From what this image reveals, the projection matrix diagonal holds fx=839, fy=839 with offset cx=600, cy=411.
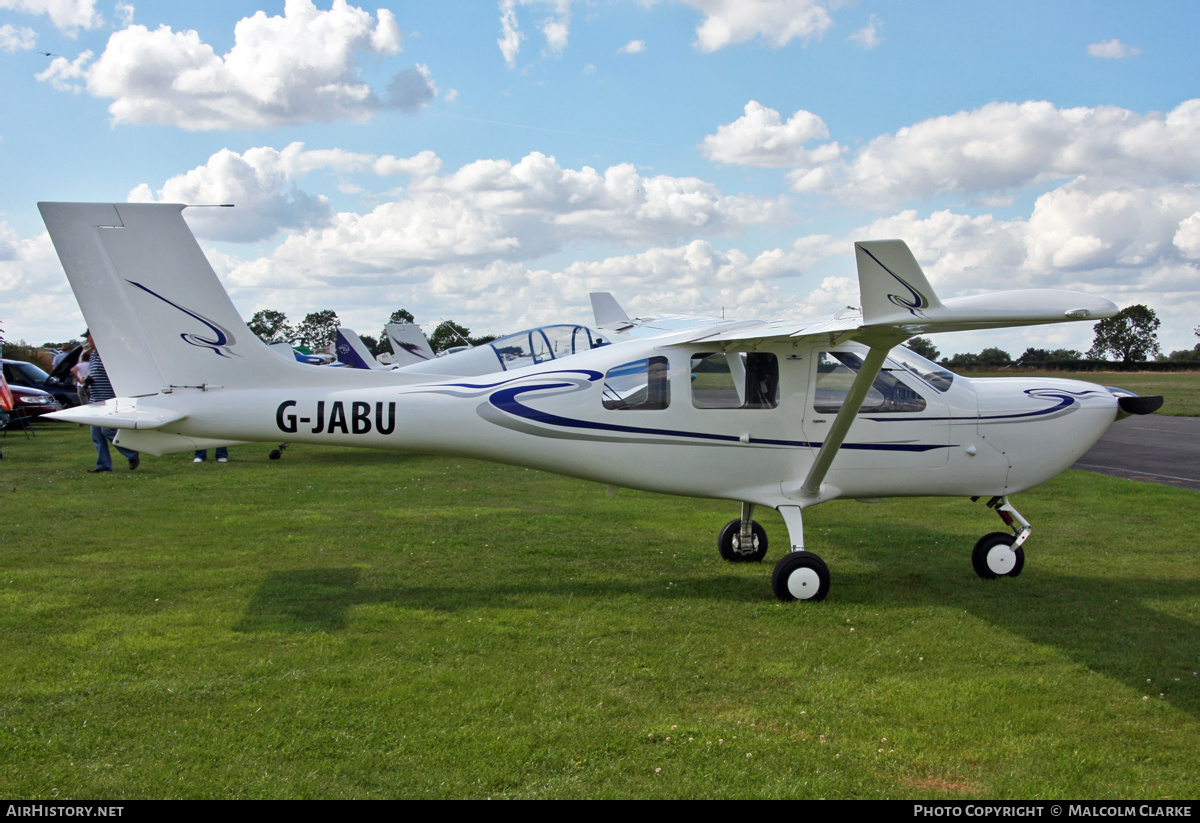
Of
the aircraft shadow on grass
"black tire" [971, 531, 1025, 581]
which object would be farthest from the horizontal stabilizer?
"black tire" [971, 531, 1025, 581]

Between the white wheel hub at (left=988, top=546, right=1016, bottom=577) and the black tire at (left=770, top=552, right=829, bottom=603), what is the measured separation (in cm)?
173

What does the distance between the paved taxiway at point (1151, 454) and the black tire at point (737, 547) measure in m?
8.52

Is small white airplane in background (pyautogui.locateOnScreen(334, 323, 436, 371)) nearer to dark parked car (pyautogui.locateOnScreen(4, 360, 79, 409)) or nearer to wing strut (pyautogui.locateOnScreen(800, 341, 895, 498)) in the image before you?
dark parked car (pyautogui.locateOnScreen(4, 360, 79, 409))

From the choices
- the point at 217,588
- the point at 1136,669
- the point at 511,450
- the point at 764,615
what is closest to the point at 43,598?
the point at 217,588

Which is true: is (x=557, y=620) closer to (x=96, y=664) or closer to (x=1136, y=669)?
(x=96, y=664)

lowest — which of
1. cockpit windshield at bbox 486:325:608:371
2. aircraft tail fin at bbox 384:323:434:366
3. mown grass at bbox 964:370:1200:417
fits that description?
mown grass at bbox 964:370:1200:417

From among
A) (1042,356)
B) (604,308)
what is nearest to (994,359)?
(1042,356)

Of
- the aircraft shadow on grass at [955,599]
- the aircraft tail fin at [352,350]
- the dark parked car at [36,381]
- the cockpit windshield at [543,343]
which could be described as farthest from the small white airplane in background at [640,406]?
the dark parked car at [36,381]

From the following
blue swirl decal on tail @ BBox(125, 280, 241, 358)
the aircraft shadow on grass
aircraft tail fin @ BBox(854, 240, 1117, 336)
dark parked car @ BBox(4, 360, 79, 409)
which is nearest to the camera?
aircraft tail fin @ BBox(854, 240, 1117, 336)

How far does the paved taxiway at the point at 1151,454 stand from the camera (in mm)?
13961

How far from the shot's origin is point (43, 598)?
642 cm

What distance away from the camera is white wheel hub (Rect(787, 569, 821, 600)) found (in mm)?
6609

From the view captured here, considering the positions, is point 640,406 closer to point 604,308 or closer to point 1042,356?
point 604,308
